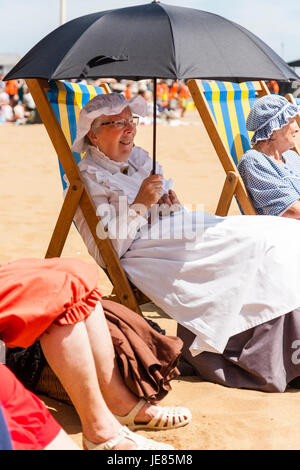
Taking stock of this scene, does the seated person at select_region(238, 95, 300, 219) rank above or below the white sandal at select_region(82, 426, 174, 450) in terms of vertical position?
above

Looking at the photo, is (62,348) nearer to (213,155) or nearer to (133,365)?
(133,365)

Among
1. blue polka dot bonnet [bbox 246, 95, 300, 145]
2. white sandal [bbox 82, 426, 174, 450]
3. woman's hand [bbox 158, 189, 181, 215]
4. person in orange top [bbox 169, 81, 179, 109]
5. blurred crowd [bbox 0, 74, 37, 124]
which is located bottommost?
person in orange top [bbox 169, 81, 179, 109]

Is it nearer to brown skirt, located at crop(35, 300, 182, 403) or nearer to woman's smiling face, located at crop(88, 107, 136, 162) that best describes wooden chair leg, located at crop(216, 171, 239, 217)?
woman's smiling face, located at crop(88, 107, 136, 162)

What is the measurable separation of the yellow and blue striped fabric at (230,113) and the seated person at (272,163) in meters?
0.54

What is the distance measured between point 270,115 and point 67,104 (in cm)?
131

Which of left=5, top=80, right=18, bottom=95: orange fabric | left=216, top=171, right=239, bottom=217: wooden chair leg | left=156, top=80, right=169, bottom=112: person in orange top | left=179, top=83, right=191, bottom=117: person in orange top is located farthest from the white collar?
left=156, top=80, right=169, bottom=112: person in orange top

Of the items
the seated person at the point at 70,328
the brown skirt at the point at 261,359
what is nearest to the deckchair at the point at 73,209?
the brown skirt at the point at 261,359

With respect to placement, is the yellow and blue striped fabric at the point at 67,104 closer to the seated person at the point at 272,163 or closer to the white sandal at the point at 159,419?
the seated person at the point at 272,163

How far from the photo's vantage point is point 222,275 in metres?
3.63

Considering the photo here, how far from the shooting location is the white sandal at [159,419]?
10.1ft

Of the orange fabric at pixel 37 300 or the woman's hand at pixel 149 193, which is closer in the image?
the orange fabric at pixel 37 300

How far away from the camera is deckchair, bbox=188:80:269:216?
15.6ft

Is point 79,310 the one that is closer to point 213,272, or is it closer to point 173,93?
point 213,272
